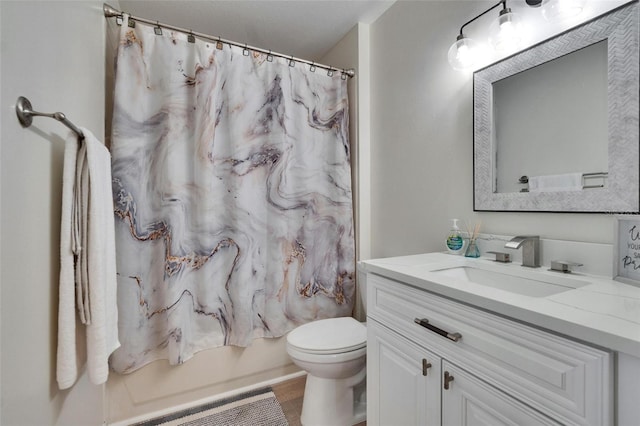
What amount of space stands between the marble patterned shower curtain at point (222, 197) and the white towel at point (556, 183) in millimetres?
1104

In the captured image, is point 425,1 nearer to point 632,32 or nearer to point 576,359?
point 632,32

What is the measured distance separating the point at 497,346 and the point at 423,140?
1.16 m

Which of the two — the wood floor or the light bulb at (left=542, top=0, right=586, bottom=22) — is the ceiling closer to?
the light bulb at (left=542, top=0, right=586, bottom=22)

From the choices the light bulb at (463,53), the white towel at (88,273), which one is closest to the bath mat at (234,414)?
the white towel at (88,273)

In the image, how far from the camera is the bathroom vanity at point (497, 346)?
1.82 feet

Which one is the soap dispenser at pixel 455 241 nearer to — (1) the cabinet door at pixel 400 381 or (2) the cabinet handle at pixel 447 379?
(1) the cabinet door at pixel 400 381

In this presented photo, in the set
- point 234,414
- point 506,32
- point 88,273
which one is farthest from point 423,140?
point 234,414

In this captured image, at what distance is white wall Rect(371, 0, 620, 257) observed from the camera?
52.5 inches

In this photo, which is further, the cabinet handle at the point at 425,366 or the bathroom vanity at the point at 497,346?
the cabinet handle at the point at 425,366

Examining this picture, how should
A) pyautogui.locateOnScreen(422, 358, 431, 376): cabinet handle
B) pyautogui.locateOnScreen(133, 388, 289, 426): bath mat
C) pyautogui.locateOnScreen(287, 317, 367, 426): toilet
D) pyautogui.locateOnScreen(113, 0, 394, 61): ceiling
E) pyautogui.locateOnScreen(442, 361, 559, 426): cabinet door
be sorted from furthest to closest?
1. pyautogui.locateOnScreen(113, 0, 394, 61): ceiling
2. pyautogui.locateOnScreen(133, 388, 289, 426): bath mat
3. pyautogui.locateOnScreen(287, 317, 367, 426): toilet
4. pyautogui.locateOnScreen(422, 358, 431, 376): cabinet handle
5. pyautogui.locateOnScreen(442, 361, 559, 426): cabinet door

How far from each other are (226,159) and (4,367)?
127 cm

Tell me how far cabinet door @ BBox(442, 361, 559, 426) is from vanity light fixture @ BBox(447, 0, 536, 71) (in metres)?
1.22

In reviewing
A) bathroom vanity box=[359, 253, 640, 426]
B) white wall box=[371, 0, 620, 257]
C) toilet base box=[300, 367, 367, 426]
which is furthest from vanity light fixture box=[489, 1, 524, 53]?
toilet base box=[300, 367, 367, 426]

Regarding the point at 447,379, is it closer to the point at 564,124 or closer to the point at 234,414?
the point at 564,124
